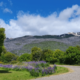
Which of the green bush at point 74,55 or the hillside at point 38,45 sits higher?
the hillside at point 38,45

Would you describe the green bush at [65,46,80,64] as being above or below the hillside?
below

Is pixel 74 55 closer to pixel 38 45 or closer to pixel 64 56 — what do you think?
pixel 64 56

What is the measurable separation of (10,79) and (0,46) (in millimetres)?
6283

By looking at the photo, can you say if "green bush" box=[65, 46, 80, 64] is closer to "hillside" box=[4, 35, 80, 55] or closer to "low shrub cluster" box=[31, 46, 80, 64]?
"low shrub cluster" box=[31, 46, 80, 64]

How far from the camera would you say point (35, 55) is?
170 ft

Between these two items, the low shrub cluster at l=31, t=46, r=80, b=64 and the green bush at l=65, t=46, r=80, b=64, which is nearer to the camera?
the green bush at l=65, t=46, r=80, b=64

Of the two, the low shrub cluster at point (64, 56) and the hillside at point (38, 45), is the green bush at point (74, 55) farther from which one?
the hillside at point (38, 45)

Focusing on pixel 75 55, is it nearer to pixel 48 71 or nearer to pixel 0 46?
pixel 48 71

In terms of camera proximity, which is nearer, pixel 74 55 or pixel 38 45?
pixel 74 55

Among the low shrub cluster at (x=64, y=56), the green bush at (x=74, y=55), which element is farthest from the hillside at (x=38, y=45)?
the green bush at (x=74, y=55)

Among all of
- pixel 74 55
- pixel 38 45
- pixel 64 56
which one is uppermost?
pixel 38 45

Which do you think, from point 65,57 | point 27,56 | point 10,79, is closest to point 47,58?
point 65,57

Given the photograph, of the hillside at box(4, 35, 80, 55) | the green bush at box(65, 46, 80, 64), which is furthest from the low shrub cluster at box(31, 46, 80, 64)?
the hillside at box(4, 35, 80, 55)

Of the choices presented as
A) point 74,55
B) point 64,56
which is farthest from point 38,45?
point 74,55
